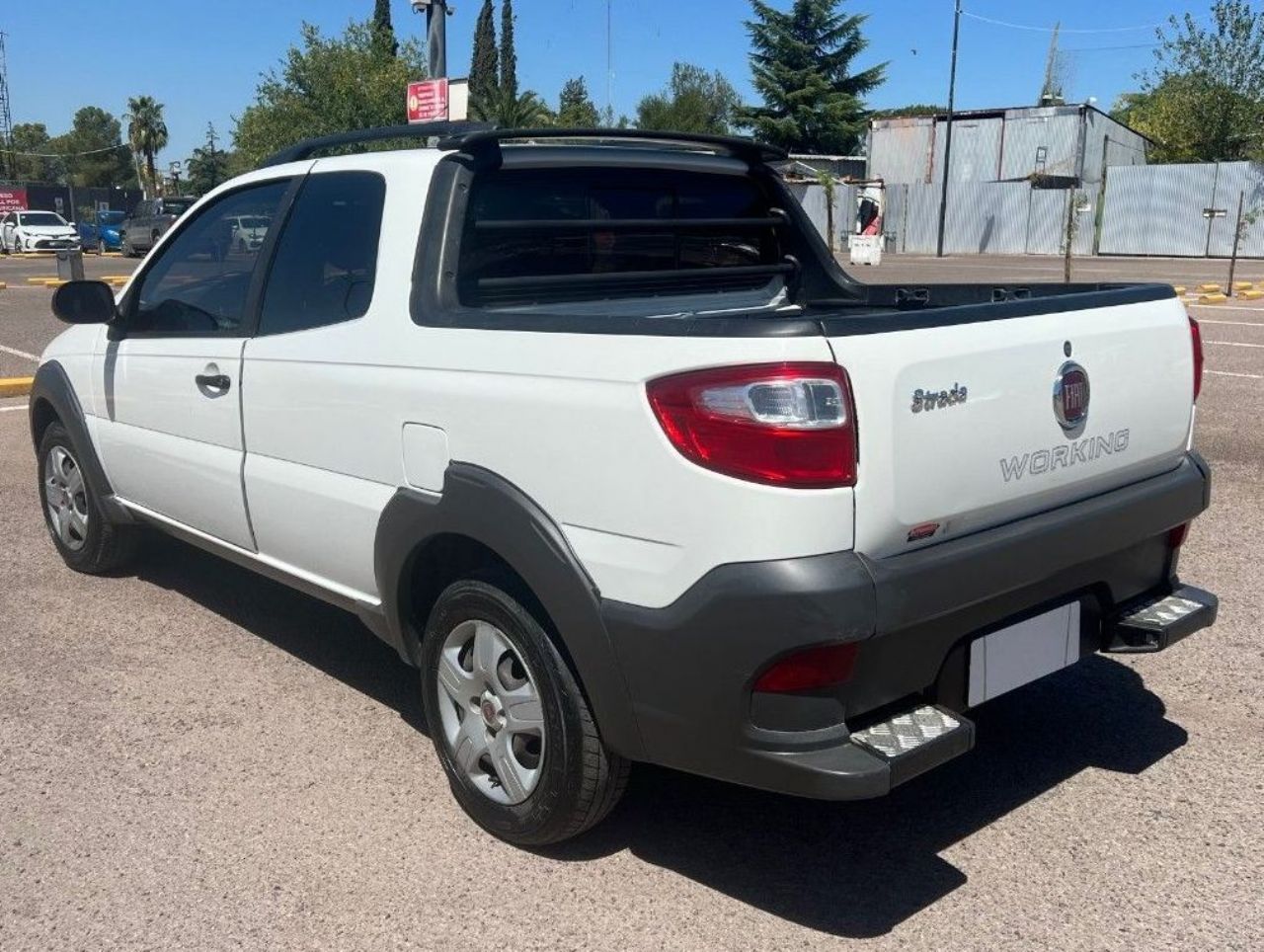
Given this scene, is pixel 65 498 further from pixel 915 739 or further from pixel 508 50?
pixel 508 50

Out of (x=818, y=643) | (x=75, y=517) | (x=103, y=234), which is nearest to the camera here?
(x=818, y=643)

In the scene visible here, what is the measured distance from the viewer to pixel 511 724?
3090 millimetres

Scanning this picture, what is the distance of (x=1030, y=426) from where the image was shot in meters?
2.84

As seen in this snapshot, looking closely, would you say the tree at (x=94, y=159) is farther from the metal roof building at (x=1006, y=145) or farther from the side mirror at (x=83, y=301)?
the side mirror at (x=83, y=301)

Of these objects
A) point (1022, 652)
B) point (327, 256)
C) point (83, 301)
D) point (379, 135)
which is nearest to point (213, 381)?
point (327, 256)

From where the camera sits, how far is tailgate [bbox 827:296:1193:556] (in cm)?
254

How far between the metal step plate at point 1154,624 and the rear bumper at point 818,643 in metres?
0.49

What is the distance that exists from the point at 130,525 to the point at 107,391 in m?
0.73

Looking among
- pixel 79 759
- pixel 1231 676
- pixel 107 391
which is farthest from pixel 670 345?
pixel 107 391

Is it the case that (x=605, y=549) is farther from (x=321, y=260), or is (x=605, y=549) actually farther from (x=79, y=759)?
(x=79, y=759)

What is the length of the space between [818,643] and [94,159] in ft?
409

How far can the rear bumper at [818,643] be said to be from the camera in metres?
2.47

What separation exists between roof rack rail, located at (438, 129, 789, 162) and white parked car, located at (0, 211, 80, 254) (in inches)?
1490

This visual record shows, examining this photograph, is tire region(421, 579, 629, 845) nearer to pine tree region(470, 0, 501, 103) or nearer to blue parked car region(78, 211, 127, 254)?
blue parked car region(78, 211, 127, 254)
